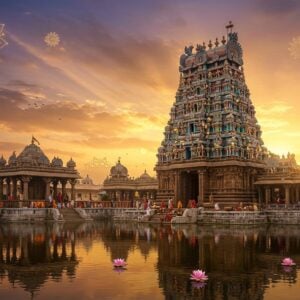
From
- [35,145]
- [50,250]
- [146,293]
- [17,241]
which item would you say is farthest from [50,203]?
[146,293]

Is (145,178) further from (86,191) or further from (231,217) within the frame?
(231,217)

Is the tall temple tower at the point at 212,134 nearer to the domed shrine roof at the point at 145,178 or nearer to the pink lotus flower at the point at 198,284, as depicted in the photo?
the domed shrine roof at the point at 145,178

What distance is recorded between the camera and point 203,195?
58.7 m

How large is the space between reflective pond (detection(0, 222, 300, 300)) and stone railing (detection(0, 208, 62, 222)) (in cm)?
2361

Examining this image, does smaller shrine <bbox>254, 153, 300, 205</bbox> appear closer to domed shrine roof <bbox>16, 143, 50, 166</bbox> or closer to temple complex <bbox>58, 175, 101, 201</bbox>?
domed shrine roof <bbox>16, 143, 50, 166</bbox>

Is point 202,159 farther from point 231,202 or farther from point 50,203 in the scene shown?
point 50,203

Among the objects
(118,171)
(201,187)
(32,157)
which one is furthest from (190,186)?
(118,171)

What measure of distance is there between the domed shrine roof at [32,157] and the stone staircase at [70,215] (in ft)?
30.8

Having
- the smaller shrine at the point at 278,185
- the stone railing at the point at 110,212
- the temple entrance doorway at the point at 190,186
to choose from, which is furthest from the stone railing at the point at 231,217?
the temple entrance doorway at the point at 190,186

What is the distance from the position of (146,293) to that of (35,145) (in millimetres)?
56796

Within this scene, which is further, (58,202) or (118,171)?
(118,171)

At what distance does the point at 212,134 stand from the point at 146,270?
4398cm

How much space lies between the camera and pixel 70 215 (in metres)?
56.4

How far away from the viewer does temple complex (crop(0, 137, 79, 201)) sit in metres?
61.8
